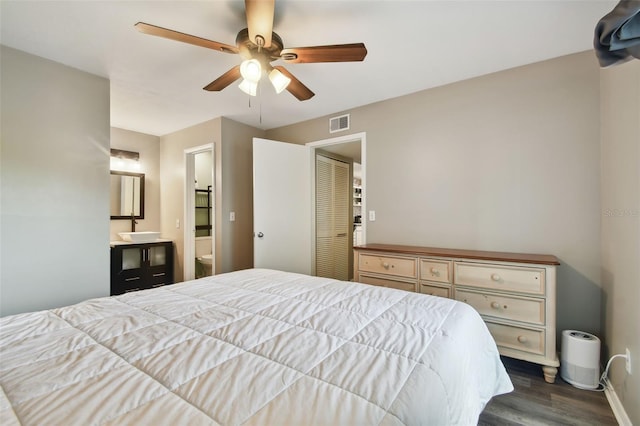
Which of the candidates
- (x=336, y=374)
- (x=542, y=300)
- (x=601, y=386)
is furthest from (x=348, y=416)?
(x=601, y=386)

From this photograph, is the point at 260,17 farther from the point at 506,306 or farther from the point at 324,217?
the point at 324,217

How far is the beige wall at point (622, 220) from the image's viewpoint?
4.73ft

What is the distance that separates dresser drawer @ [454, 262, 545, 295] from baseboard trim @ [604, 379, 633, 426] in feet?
2.12

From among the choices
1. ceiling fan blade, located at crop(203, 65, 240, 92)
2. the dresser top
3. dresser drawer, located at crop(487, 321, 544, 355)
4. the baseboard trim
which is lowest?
the baseboard trim

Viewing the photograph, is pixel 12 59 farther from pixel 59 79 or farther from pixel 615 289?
pixel 615 289

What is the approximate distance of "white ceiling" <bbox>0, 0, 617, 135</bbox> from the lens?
1688 mm

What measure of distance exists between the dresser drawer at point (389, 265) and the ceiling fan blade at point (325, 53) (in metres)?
1.66

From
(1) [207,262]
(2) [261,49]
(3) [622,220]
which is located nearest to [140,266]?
(1) [207,262]

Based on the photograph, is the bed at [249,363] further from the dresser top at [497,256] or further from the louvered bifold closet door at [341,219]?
the louvered bifold closet door at [341,219]

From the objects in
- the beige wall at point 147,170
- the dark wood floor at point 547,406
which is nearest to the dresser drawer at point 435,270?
the dark wood floor at point 547,406

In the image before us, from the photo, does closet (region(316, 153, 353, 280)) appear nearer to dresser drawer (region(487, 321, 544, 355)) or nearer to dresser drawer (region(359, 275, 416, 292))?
dresser drawer (region(359, 275, 416, 292))

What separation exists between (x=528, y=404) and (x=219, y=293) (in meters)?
2.01

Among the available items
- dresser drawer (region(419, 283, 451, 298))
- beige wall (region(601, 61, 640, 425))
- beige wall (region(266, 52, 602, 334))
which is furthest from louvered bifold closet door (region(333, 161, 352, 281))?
beige wall (region(601, 61, 640, 425))

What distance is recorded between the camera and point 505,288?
2.06 m
